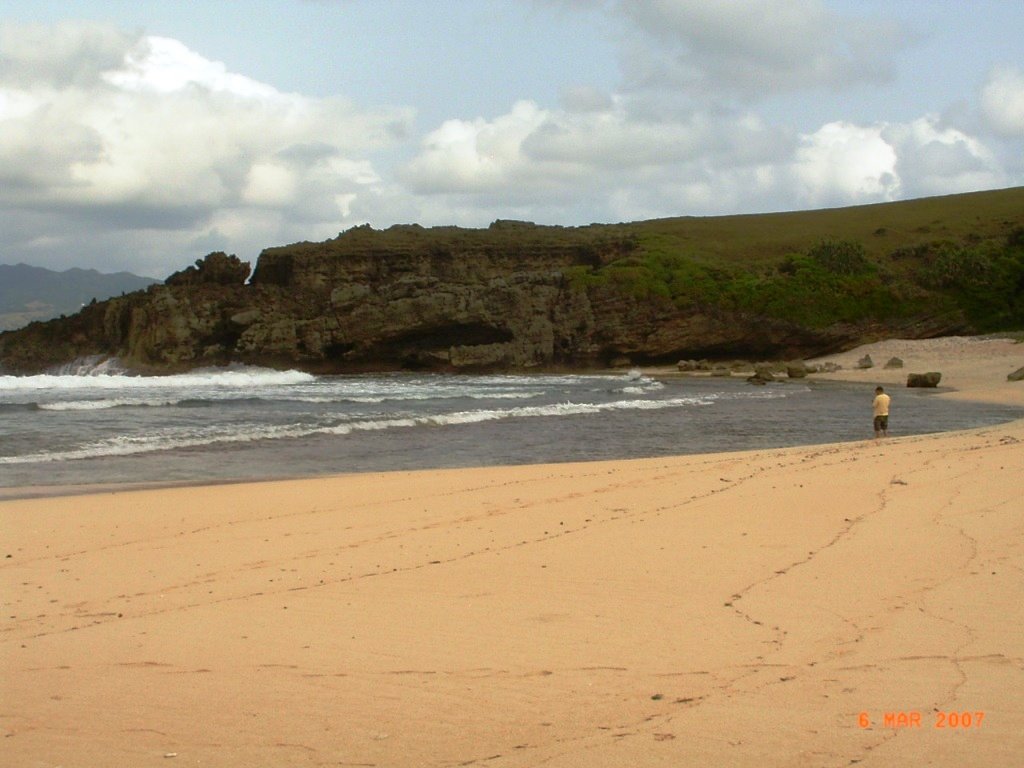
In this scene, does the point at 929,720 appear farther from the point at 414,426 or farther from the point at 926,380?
the point at 926,380

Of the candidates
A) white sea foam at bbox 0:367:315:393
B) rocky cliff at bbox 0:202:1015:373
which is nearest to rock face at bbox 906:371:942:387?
rocky cliff at bbox 0:202:1015:373

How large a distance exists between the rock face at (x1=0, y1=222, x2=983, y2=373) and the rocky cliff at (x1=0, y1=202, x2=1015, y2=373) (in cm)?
8

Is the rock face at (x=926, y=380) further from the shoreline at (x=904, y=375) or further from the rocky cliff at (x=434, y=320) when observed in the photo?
the rocky cliff at (x=434, y=320)

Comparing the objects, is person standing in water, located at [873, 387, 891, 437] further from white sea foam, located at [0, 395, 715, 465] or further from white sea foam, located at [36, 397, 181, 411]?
white sea foam, located at [36, 397, 181, 411]

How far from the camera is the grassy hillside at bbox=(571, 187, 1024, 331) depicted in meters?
60.2

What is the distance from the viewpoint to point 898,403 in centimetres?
3061

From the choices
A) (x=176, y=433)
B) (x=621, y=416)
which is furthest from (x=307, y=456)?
(x=621, y=416)

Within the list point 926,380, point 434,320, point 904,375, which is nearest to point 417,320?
point 434,320

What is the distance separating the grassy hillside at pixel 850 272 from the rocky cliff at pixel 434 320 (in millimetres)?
528

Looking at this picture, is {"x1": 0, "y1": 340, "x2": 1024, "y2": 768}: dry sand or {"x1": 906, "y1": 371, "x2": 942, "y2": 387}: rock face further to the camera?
{"x1": 906, "y1": 371, "x2": 942, "y2": 387}: rock face

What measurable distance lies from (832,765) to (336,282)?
65639 millimetres

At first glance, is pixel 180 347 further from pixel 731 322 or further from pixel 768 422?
pixel 768 422

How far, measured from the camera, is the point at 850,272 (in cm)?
6356

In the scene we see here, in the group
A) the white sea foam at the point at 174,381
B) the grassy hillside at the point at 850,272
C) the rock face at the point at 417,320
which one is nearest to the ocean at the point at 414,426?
the white sea foam at the point at 174,381
